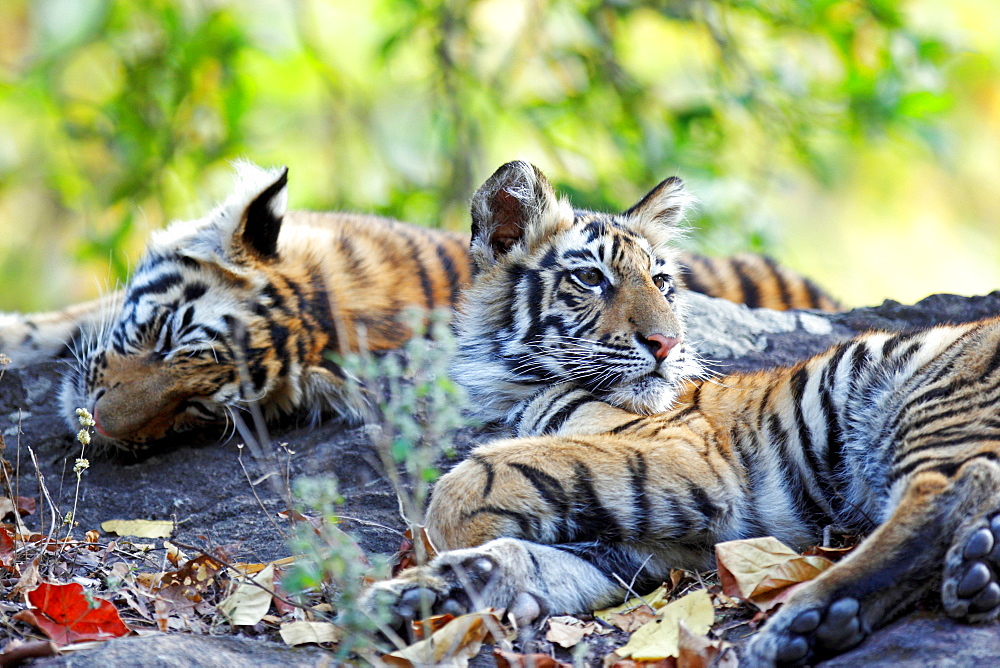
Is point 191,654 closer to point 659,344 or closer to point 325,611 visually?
point 325,611

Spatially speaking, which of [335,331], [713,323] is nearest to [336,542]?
[335,331]

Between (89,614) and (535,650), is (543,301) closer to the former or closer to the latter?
(535,650)

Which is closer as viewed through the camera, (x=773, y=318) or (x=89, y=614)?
(x=89, y=614)

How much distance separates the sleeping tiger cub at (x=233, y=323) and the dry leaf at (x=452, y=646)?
5.11 feet

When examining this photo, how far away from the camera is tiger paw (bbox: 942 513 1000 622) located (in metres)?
2.17

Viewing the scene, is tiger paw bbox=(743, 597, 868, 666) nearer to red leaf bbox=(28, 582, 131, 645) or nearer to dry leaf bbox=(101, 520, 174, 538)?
red leaf bbox=(28, 582, 131, 645)

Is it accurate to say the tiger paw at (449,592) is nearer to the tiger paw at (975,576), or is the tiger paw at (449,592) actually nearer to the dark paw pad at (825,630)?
the dark paw pad at (825,630)

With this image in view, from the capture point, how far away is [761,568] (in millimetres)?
2688

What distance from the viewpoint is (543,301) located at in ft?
12.0

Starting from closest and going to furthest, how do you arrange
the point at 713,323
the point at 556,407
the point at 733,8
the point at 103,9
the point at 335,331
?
the point at 556,407, the point at 335,331, the point at 713,323, the point at 103,9, the point at 733,8

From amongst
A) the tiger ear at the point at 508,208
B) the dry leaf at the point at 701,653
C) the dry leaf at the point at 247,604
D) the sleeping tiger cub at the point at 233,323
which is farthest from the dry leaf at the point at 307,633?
the tiger ear at the point at 508,208

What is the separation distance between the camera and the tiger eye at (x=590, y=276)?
141 inches

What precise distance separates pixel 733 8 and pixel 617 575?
489 centimetres

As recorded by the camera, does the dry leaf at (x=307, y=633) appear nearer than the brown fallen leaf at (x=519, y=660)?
No
